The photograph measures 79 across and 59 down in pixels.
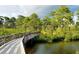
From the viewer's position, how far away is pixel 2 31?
364cm

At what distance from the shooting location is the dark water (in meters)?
3.63

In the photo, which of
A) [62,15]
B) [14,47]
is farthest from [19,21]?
[62,15]

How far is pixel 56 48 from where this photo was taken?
3652 mm

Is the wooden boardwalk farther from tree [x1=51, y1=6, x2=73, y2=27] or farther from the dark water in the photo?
tree [x1=51, y1=6, x2=73, y2=27]

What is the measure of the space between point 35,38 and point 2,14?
450 millimetres

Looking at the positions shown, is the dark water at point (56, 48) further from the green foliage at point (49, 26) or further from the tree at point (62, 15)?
the tree at point (62, 15)

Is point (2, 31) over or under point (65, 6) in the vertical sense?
under

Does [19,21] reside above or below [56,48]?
above

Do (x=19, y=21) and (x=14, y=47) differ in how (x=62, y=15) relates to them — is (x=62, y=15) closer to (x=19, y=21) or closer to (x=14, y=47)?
(x=19, y=21)

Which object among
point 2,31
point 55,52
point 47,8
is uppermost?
point 47,8

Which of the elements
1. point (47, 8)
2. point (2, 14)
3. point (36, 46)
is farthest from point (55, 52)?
point (2, 14)

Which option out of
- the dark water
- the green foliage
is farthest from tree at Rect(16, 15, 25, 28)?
the dark water

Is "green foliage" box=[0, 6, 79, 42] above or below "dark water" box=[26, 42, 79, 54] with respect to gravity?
above

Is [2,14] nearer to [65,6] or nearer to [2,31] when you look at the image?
[2,31]
